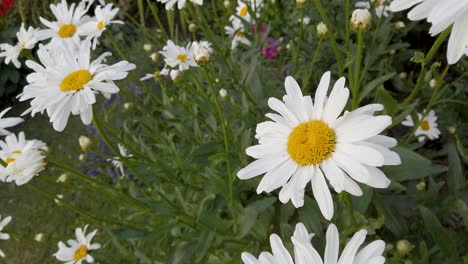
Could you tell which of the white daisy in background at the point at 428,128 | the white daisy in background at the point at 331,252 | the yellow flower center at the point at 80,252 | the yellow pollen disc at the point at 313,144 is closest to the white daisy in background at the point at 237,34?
the white daisy in background at the point at 428,128

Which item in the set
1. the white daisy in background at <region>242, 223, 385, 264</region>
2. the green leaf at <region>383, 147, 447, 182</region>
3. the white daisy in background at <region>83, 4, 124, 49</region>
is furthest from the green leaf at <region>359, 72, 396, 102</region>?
the white daisy in background at <region>83, 4, 124, 49</region>

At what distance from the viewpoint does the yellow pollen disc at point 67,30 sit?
6.91 feet

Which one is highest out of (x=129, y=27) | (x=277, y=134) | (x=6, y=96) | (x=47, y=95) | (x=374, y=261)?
(x=47, y=95)

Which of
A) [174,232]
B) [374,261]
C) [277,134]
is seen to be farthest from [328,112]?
[174,232]

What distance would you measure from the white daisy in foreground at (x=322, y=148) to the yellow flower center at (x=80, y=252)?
115 centimetres

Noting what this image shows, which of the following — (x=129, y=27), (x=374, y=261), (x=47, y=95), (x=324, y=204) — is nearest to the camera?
(x=374, y=261)

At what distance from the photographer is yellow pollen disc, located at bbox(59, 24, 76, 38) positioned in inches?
82.9

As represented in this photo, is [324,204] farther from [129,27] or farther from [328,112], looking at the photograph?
[129,27]

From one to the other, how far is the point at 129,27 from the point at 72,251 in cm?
315

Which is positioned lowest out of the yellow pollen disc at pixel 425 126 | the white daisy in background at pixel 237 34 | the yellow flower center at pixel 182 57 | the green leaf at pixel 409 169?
the yellow pollen disc at pixel 425 126

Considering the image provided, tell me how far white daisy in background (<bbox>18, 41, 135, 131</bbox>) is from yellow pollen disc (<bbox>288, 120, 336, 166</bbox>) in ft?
1.79

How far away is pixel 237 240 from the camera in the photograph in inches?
68.7

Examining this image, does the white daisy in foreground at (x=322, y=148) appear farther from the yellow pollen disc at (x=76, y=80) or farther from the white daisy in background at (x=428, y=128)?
the white daisy in background at (x=428, y=128)

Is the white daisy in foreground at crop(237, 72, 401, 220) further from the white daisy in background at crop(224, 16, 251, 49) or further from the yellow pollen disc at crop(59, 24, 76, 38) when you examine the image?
the white daisy in background at crop(224, 16, 251, 49)
